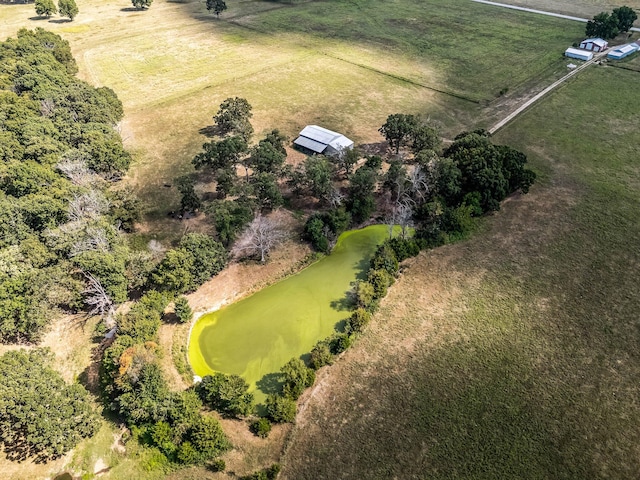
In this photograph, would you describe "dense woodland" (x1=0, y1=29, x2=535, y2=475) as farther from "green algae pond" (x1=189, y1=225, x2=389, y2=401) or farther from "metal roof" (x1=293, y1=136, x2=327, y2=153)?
"metal roof" (x1=293, y1=136, x2=327, y2=153)

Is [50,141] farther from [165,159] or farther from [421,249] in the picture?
[421,249]

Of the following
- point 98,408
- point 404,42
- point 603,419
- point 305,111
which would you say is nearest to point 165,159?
point 305,111

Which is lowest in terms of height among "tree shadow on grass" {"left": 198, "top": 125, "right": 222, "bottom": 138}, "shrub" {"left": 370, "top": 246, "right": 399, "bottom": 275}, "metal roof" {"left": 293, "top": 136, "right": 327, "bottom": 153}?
"shrub" {"left": 370, "top": 246, "right": 399, "bottom": 275}

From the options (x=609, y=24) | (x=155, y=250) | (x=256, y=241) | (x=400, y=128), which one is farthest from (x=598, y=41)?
(x=155, y=250)

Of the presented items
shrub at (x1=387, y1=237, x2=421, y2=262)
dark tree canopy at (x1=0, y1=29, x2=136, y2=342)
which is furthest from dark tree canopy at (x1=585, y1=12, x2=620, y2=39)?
dark tree canopy at (x1=0, y1=29, x2=136, y2=342)

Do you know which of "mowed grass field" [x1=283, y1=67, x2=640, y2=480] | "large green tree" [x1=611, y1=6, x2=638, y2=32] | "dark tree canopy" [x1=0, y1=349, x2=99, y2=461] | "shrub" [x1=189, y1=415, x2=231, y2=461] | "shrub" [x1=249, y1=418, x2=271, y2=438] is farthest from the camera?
"large green tree" [x1=611, y1=6, x2=638, y2=32]

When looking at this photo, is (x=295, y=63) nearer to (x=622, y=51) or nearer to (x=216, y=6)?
(x=216, y=6)
